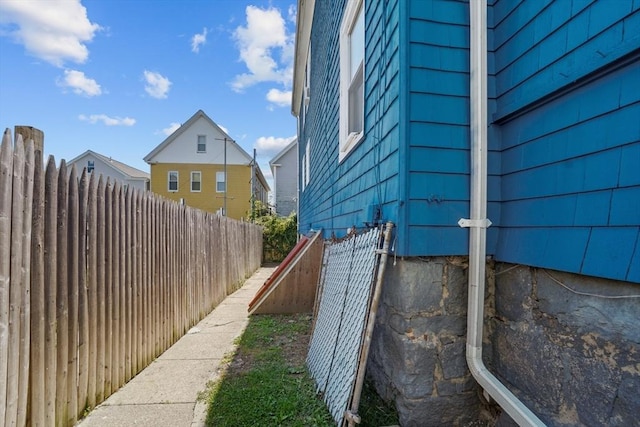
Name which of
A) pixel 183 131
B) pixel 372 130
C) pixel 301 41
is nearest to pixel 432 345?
pixel 372 130

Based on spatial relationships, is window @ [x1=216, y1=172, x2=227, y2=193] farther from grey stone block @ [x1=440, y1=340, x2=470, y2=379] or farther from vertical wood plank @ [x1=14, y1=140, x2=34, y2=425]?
grey stone block @ [x1=440, y1=340, x2=470, y2=379]

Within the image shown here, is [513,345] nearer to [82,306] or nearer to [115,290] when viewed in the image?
[82,306]

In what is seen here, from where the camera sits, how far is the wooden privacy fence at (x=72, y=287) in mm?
2012

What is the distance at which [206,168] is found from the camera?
2384 centimetres

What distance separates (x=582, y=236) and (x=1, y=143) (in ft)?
10.4

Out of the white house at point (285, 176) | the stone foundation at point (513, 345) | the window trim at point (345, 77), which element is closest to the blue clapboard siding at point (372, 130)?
the window trim at point (345, 77)

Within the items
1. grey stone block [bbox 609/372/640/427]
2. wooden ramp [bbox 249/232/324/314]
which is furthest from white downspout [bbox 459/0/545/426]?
wooden ramp [bbox 249/232/324/314]

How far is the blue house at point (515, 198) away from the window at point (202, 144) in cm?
2218

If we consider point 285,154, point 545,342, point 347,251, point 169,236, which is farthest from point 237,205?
point 545,342

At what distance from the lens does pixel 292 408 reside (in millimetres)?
2812

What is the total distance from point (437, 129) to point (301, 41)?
28.2ft

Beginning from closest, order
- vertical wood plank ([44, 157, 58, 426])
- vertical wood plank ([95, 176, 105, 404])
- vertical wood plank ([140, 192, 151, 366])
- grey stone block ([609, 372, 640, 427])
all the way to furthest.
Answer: grey stone block ([609, 372, 640, 427]) → vertical wood plank ([44, 157, 58, 426]) → vertical wood plank ([95, 176, 105, 404]) → vertical wood plank ([140, 192, 151, 366])

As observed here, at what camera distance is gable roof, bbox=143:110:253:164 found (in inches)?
917

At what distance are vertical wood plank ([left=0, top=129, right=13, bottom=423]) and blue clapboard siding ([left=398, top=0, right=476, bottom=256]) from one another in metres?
2.39
